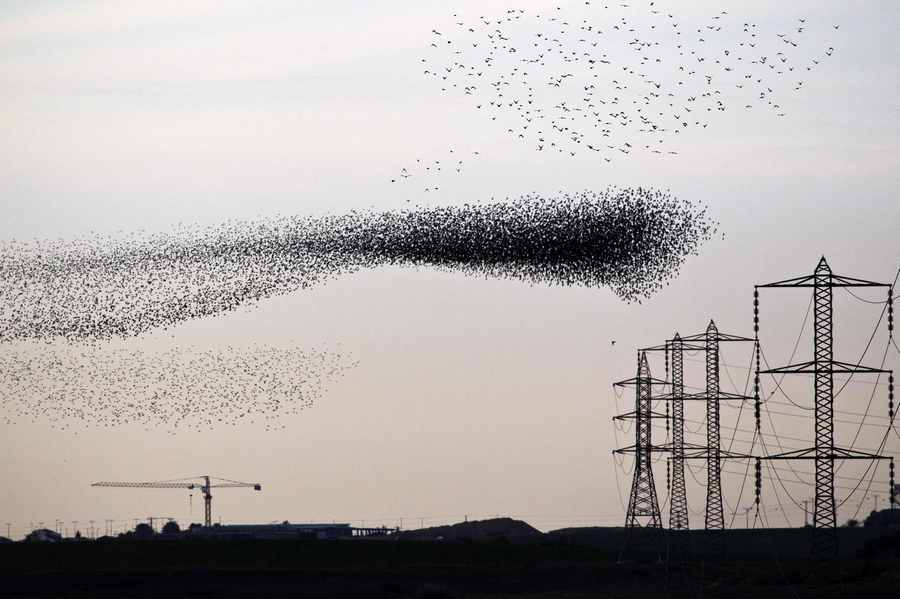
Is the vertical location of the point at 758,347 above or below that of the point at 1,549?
above

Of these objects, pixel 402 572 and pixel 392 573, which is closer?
pixel 392 573

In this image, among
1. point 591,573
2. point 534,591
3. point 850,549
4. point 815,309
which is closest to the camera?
point 815,309

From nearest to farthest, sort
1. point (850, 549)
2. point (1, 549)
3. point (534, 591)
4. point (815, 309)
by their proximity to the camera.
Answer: point (815, 309) → point (534, 591) → point (1, 549) → point (850, 549)

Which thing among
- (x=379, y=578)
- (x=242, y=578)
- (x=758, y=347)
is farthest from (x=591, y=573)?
(x=758, y=347)

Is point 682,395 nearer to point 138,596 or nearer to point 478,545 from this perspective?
point 478,545

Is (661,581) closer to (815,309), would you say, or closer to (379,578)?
(379,578)

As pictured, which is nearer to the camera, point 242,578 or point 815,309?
point 815,309
